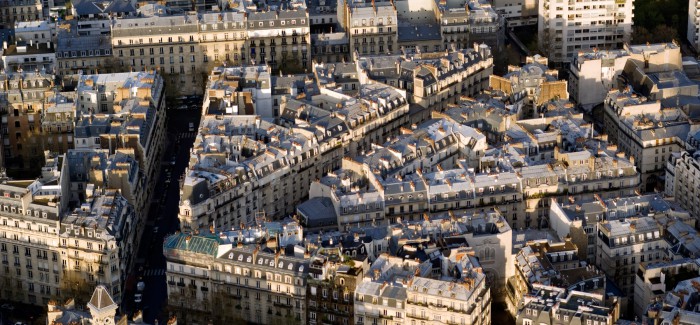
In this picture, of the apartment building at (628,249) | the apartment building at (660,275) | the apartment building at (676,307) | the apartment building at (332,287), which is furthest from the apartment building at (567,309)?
the apartment building at (332,287)

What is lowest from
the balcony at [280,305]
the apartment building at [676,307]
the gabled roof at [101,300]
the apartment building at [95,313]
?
the balcony at [280,305]

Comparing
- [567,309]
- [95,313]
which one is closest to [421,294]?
[567,309]

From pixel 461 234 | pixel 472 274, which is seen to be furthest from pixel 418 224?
pixel 472 274

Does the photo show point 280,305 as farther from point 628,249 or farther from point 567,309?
point 628,249

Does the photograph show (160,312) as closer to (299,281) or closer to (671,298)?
(299,281)

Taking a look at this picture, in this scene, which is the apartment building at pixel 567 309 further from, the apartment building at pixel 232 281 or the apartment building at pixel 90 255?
the apartment building at pixel 90 255

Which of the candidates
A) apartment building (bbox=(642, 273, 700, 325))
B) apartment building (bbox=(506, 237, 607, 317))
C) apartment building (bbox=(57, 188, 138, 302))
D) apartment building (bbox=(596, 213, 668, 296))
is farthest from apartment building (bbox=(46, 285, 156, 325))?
apartment building (bbox=(596, 213, 668, 296))
